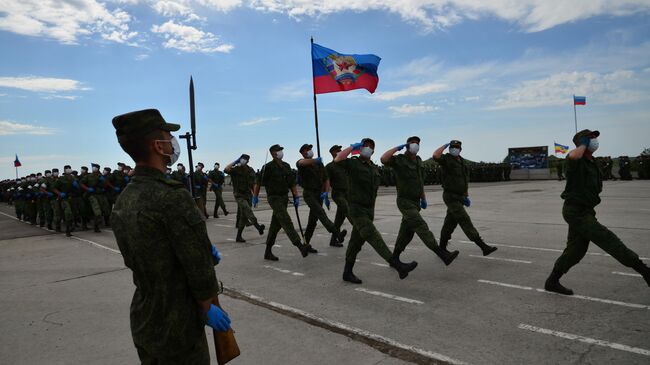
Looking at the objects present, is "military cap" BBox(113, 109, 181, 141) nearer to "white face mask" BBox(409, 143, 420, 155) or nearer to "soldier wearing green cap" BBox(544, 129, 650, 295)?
"soldier wearing green cap" BBox(544, 129, 650, 295)

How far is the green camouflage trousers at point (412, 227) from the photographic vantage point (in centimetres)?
598

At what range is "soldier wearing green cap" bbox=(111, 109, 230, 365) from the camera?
6.70 feet

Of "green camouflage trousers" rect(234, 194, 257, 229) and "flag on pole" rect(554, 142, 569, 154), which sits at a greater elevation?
"flag on pole" rect(554, 142, 569, 154)

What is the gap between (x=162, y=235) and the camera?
206cm

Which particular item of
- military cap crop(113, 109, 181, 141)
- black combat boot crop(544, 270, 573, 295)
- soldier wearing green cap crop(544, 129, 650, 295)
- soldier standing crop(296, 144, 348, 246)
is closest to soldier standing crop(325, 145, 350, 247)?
soldier standing crop(296, 144, 348, 246)

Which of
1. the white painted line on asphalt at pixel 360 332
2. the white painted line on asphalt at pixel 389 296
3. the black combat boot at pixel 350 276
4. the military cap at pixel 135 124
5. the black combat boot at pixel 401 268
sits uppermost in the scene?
the military cap at pixel 135 124

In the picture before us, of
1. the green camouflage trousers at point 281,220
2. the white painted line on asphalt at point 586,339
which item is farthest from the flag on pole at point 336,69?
the white painted line on asphalt at point 586,339

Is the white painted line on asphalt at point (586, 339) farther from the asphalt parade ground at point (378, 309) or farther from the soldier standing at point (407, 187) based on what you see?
the soldier standing at point (407, 187)

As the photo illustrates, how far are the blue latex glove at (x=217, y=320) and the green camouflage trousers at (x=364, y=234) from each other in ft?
12.2

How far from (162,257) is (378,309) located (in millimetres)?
3211

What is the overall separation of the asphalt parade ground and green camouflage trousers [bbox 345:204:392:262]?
0.44 metres

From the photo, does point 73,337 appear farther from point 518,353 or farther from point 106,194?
point 106,194

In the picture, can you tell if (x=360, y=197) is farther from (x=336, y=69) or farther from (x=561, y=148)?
(x=561, y=148)

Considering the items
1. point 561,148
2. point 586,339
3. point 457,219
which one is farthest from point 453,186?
point 561,148
